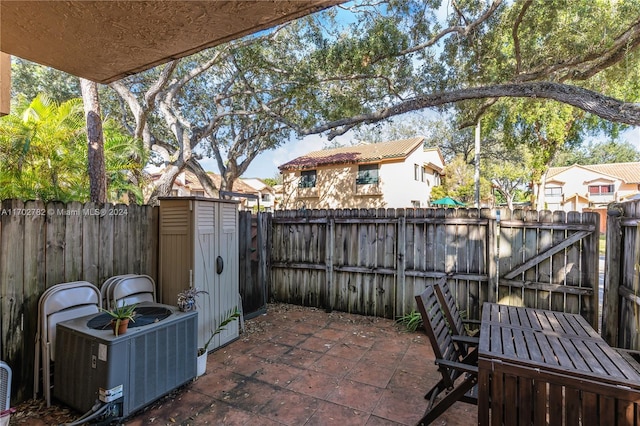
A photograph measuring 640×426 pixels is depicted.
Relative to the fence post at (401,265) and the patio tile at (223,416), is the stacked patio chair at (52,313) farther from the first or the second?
the fence post at (401,265)

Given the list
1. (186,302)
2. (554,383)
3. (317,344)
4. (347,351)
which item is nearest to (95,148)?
(186,302)

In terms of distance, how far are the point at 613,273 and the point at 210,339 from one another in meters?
4.52

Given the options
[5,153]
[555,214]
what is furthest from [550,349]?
[5,153]

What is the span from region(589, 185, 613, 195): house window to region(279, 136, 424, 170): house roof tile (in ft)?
60.8

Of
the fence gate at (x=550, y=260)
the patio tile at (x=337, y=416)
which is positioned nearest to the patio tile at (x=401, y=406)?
the patio tile at (x=337, y=416)

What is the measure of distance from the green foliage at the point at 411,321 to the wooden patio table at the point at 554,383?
7.41ft

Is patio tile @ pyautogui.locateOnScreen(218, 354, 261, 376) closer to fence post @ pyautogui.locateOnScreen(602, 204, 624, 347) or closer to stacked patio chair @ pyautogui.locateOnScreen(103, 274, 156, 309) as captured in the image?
stacked patio chair @ pyautogui.locateOnScreen(103, 274, 156, 309)

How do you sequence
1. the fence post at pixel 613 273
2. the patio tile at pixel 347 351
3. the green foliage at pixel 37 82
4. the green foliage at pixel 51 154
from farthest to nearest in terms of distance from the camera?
1. the green foliage at pixel 37 82
2. the green foliage at pixel 51 154
3. the patio tile at pixel 347 351
4. the fence post at pixel 613 273

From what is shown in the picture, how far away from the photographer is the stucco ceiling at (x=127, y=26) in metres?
1.27

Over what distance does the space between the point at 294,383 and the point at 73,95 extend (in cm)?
1461

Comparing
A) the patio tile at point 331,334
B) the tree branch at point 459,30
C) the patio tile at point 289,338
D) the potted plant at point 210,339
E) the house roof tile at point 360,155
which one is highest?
the tree branch at point 459,30

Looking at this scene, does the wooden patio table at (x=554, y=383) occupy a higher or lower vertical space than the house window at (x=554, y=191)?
lower

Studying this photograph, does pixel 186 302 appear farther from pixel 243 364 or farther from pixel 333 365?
pixel 333 365

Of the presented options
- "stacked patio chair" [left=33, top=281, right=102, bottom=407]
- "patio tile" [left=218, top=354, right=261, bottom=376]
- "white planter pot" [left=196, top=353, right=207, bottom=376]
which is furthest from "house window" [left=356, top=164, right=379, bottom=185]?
"stacked patio chair" [left=33, top=281, right=102, bottom=407]
